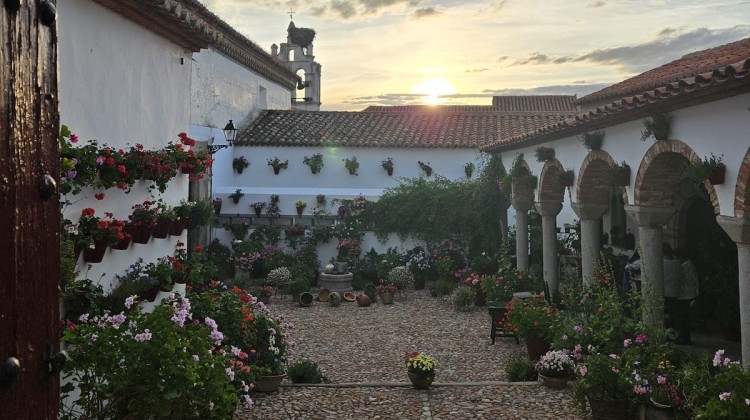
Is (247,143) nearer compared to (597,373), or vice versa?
(597,373)

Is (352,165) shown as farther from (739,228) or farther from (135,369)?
(135,369)

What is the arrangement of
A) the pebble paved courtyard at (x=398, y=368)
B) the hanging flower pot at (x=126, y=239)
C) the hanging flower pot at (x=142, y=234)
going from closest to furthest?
the hanging flower pot at (x=126, y=239) < the hanging flower pot at (x=142, y=234) < the pebble paved courtyard at (x=398, y=368)

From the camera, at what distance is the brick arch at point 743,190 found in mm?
6621

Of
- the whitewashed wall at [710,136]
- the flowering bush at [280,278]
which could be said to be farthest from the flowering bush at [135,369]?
the flowering bush at [280,278]

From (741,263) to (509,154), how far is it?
10.1m

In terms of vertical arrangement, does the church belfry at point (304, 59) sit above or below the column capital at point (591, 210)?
above

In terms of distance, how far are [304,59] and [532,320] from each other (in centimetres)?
2787

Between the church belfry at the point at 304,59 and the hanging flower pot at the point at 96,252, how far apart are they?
2926 cm

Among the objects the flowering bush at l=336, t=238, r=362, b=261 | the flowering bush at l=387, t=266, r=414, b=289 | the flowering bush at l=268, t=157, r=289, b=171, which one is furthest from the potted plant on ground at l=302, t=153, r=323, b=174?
the flowering bush at l=387, t=266, r=414, b=289

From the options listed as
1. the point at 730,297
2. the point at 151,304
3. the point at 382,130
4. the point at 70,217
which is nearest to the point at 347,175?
the point at 382,130

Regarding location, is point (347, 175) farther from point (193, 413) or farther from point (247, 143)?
point (193, 413)

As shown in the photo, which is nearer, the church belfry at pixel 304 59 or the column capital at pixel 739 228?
the column capital at pixel 739 228

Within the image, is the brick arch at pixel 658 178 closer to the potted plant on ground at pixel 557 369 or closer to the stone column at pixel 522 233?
the potted plant on ground at pixel 557 369

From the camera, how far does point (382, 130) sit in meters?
23.9
